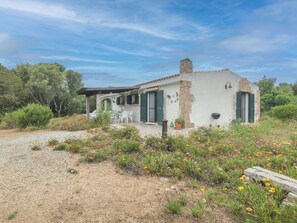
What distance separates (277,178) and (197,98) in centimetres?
835

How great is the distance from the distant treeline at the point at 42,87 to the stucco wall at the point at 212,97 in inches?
765

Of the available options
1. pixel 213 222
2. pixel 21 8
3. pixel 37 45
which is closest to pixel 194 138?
pixel 213 222

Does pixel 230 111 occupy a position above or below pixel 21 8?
below

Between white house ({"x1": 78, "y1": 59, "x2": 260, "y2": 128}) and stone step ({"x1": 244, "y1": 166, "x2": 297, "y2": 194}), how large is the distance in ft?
24.5

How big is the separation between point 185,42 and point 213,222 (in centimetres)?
1007

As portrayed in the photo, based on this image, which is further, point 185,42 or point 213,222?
point 185,42

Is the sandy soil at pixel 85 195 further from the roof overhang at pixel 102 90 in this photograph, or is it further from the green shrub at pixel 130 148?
the roof overhang at pixel 102 90

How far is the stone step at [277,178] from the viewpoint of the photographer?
114 inches

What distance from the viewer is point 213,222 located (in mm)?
2621

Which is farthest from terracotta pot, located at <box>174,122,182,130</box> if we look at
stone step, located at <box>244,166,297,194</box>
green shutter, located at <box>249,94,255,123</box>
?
stone step, located at <box>244,166,297,194</box>

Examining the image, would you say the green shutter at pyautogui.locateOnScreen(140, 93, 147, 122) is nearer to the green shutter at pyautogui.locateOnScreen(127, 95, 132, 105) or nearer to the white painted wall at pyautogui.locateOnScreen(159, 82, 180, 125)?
the white painted wall at pyautogui.locateOnScreen(159, 82, 180, 125)

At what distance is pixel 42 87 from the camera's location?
90.2ft

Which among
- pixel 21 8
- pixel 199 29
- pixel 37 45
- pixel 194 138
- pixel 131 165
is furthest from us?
pixel 37 45

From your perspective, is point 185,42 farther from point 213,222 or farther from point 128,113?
point 213,222
